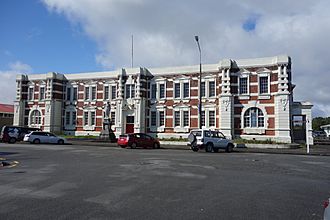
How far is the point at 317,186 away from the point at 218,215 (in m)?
5.06

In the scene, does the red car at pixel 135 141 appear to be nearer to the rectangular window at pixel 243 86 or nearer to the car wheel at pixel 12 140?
the rectangular window at pixel 243 86

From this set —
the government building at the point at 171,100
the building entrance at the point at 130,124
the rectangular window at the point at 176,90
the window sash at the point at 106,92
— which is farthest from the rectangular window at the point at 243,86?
the window sash at the point at 106,92

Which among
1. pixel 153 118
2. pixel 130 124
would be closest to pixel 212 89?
pixel 153 118

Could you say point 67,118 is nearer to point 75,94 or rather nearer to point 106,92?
point 75,94

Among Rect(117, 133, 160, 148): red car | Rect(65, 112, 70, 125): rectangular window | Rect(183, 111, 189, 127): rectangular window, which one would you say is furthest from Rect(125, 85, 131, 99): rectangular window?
Rect(117, 133, 160, 148): red car

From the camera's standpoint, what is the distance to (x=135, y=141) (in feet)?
89.9

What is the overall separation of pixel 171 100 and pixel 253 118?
11.1 m

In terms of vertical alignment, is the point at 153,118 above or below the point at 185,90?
below

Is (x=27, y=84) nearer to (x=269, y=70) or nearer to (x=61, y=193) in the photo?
(x=269, y=70)

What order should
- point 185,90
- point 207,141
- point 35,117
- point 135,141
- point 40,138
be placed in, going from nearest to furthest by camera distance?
point 207,141 → point 135,141 → point 40,138 → point 185,90 → point 35,117

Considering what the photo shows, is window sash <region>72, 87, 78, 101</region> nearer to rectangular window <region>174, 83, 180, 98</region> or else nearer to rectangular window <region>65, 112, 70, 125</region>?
rectangular window <region>65, 112, 70, 125</region>

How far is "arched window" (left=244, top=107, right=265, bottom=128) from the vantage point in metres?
33.1

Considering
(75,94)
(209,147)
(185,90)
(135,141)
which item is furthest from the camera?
(75,94)

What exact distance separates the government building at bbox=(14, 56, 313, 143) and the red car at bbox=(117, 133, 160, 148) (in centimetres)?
974
